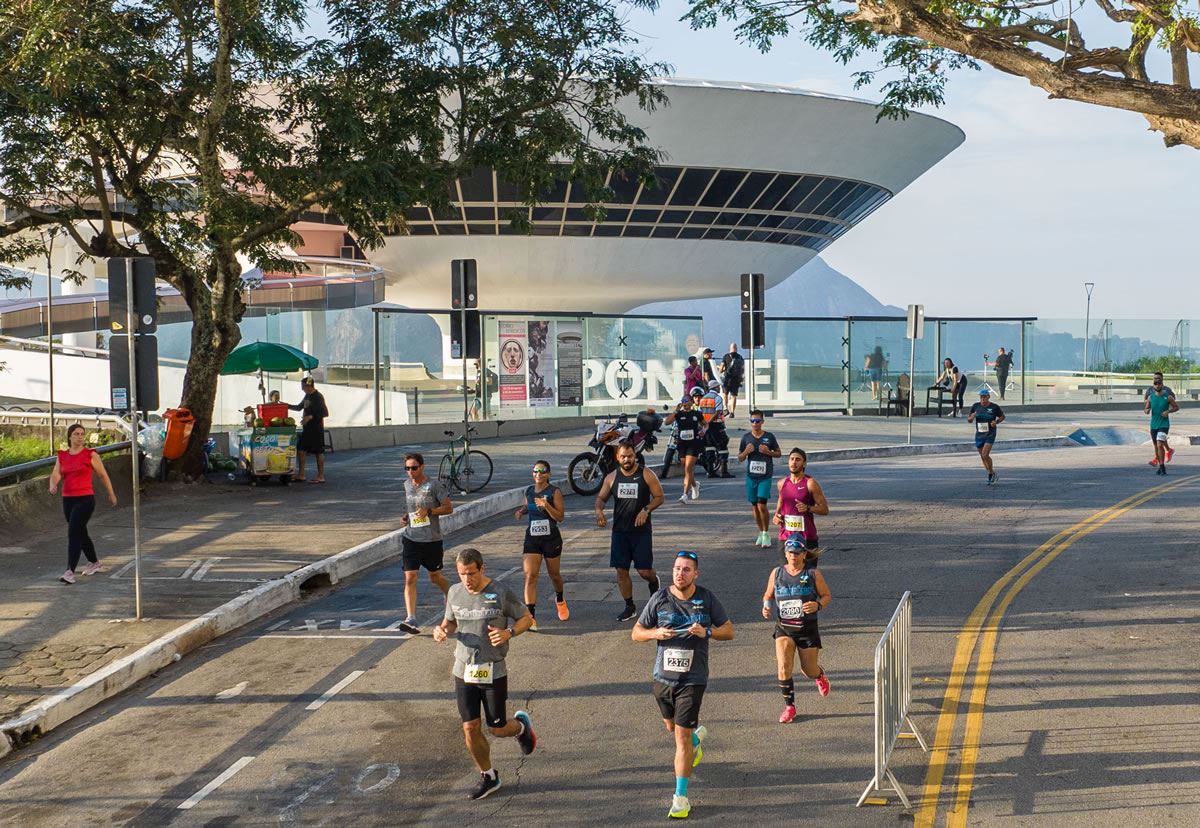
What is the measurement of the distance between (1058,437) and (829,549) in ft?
60.9

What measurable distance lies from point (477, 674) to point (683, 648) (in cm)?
135

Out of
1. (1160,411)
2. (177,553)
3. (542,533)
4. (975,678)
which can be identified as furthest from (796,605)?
(1160,411)

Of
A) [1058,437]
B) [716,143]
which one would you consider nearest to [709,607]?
[1058,437]

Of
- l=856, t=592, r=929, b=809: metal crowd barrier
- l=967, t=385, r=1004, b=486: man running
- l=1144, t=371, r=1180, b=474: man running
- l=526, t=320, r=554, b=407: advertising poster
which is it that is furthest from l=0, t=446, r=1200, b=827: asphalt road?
l=526, t=320, r=554, b=407: advertising poster

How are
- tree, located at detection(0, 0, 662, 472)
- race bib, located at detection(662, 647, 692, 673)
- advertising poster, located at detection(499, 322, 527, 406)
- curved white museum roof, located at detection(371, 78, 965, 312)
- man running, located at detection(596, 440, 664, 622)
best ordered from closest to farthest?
race bib, located at detection(662, 647, 692, 673) → man running, located at detection(596, 440, 664, 622) → tree, located at detection(0, 0, 662, 472) → advertising poster, located at detection(499, 322, 527, 406) → curved white museum roof, located at detection(371, 78, 965, 312)

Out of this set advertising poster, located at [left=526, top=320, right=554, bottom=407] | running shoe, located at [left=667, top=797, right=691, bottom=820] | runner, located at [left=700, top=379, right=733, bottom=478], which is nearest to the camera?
running shoe, located at [left=667, top=797, right=691, bottom=820]

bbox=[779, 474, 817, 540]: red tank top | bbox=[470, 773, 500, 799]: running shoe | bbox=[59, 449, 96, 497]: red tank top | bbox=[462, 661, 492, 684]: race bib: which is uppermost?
bbox=[59, 449, 96, 497]: red tank top

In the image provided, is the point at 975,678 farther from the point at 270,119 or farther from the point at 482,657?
the point at 270,119

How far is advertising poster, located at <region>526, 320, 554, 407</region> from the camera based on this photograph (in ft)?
108

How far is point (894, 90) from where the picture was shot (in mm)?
20359

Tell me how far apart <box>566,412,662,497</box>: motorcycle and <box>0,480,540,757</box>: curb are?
8.38 ft

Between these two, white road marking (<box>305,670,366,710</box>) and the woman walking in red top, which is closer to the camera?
white road marking (<box>305,670,366,710</box>)

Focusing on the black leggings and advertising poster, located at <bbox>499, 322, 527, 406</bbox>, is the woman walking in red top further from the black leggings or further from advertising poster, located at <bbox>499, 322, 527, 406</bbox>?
advertising poster, located at <bbox>499, 322, 527, 406</bbox>

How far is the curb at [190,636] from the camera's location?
9.97 metres
